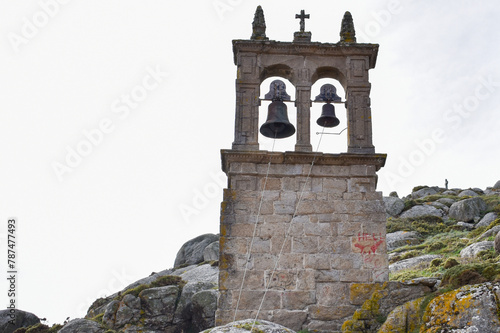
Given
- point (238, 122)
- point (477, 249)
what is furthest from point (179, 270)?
point (238, 122)

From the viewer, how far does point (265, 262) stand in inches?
326

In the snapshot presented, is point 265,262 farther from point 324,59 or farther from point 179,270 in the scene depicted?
point 179,270

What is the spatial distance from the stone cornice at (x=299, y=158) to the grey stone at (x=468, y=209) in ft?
83.1

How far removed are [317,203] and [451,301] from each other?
2909 millimetres

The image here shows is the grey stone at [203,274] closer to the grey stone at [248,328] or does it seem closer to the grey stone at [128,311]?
the grey stone at [128,311]

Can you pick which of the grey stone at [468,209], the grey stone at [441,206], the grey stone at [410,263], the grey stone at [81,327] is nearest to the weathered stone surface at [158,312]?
the grey stone at [81,327]

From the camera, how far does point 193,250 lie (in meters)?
30.3

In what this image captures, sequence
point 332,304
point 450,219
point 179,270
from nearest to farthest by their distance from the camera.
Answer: point 332,304
point 179,270
point 450,219

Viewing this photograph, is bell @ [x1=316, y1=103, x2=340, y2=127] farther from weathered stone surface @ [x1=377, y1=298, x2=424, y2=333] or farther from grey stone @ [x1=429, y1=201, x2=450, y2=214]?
grey stone @ [x1=429, y1=201, x2=450, y2=214]

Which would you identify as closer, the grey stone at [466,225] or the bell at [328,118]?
the bell at [328,118]

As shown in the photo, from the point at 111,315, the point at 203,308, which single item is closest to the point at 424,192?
the point at 203,308

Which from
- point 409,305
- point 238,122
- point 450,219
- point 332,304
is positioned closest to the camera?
point 409,305

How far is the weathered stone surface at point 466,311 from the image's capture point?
5.82 meters

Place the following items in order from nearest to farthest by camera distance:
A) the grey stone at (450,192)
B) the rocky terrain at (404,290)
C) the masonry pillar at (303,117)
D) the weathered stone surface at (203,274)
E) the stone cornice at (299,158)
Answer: the rocky terrain at (404,290), the stone cornice at (299,158), the masonry pillar at (303,117), the weathered stone surface at (203,274), the grey stone at (450,192)
